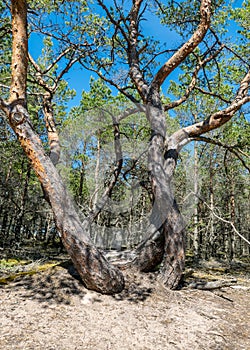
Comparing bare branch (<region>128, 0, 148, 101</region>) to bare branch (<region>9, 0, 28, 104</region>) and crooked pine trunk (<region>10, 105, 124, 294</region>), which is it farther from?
crooked pine trunk (<region>10, 105, 124, 294</region>)

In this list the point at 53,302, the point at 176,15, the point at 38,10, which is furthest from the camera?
the point at 176,15

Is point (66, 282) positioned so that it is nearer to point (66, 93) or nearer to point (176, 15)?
point (176, 15)

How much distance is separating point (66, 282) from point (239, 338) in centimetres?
235

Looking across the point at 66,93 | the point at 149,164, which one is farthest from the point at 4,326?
the point at 66,93

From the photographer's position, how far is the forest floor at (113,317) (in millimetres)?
2775

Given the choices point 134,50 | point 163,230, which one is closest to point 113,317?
point 163,230

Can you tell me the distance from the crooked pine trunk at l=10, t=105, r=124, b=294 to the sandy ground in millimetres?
227

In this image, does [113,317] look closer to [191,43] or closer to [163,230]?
[163,230]

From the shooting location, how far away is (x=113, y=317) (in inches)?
131

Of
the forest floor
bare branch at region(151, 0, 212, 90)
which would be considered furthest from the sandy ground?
bare branch at region(151, 0, 212, 90)

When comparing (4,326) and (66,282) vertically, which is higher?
(66,282)

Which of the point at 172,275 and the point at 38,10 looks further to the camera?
the point at 38,10

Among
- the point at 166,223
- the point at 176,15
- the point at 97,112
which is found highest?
the point at 176,15

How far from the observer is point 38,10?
609 cm
